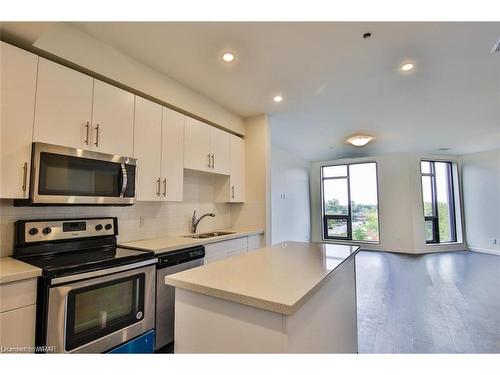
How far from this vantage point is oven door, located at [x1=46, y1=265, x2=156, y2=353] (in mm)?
1464

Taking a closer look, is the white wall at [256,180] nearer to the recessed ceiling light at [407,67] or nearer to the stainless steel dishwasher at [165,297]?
the stainless steel dishwasher at [165,297]

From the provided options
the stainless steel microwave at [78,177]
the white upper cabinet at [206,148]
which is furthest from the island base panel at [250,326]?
the white upper cabinet at [206,148]

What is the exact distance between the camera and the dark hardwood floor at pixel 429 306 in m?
2.31

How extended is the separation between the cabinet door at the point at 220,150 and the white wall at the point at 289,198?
217 cm

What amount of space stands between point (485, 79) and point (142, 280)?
3.88 metres

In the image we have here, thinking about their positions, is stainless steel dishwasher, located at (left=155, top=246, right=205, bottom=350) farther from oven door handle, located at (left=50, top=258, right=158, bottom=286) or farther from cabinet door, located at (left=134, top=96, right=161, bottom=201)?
cabinet door, located at (left=134, top=96, right=161, bottom=201)

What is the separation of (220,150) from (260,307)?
262 centimetres

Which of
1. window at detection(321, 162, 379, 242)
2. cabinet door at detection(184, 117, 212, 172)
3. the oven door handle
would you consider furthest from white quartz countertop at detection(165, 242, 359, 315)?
window at detection(321, 162, 379, 242)

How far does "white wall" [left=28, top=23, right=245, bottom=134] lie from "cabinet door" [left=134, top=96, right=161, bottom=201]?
0.54 feet

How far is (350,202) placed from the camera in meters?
7.19

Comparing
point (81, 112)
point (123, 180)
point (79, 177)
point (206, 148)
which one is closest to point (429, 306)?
point (206, 148)

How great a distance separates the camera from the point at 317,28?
1893mm

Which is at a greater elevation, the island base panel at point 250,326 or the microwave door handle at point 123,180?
the microwave door handle at point 123,180
